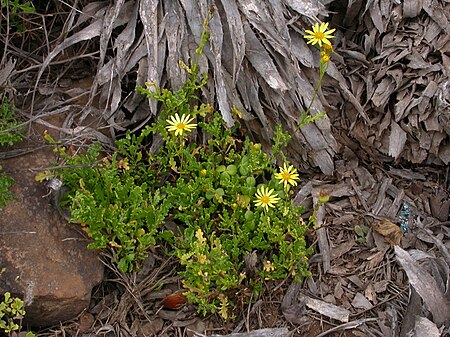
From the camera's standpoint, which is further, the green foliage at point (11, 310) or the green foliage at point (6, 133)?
the green foliage at point (6, 133)

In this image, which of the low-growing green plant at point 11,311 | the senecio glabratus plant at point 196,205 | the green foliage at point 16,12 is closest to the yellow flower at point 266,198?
the senecio glabratus plant at point 196,205

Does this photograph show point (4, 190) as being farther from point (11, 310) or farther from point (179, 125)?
point (179, 125)

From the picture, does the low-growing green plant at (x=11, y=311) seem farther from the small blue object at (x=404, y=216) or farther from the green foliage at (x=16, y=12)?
the small blue object at (x=404, y=216)

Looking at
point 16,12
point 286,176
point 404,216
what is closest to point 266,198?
point 286,176

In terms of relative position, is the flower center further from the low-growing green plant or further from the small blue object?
the low-growing green plant

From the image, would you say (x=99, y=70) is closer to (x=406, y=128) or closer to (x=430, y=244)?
(x=406, y=128)

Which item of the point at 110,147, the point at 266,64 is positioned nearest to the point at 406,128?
the point at 266,64
